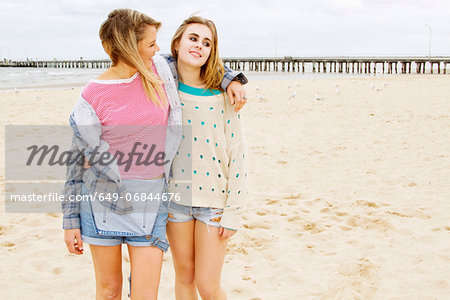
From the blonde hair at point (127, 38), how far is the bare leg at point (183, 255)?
77 centimetres

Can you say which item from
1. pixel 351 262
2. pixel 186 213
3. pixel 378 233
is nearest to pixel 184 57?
pixel 186 213

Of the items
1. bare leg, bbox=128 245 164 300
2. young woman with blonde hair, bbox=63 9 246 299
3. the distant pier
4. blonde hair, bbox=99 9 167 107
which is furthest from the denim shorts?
the distant pier

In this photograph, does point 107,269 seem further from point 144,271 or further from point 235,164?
point 235,164

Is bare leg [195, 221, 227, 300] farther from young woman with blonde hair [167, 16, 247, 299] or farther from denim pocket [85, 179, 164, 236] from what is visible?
denim pocket [85, 179, 164, 236]

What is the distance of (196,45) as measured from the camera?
2287 millimetres

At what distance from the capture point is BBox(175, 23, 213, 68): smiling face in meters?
2.29

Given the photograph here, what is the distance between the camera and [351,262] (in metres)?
3.66

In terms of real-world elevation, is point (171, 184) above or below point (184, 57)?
below

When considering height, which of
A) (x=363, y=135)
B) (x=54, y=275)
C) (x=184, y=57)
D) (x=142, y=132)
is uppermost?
(x=184, y=57)

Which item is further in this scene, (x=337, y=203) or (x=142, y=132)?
(x=337, y=203)

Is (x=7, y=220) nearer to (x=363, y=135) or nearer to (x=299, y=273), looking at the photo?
(x=299, y=273)

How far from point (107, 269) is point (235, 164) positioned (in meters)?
0.90

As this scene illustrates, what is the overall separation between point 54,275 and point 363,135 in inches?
284

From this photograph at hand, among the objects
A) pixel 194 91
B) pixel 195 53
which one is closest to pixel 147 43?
pixel 195 53
